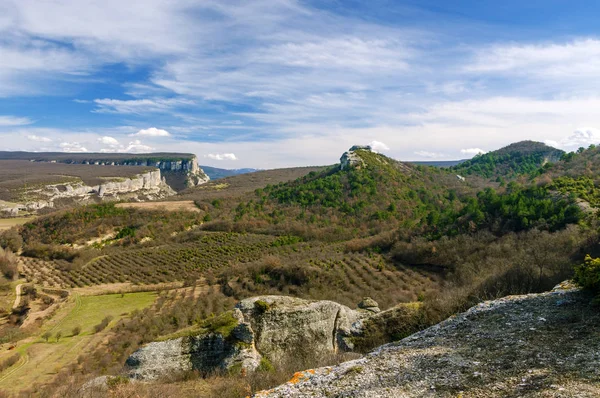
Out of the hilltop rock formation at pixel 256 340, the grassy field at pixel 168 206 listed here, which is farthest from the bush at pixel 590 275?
the grassy field at pixel 168 206

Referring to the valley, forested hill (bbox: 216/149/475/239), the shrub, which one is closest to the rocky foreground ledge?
the valley

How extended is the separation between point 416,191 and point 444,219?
3971cm

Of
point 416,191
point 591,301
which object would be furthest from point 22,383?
point 416,191

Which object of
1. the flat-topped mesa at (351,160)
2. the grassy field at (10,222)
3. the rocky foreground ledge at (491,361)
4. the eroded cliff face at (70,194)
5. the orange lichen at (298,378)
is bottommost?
the grassy field at (10,222)

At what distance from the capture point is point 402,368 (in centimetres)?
861

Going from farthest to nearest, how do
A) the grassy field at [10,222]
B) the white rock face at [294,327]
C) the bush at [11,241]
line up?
the grassy field at [10,222] < the bush at [11,241] < the white rock face at [294,327]

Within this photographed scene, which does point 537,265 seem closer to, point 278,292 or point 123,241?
point 278,292

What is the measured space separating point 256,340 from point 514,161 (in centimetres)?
15748

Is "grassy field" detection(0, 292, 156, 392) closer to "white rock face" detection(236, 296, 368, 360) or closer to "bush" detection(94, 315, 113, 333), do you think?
"bush" detection(94, 315, 113, 333)

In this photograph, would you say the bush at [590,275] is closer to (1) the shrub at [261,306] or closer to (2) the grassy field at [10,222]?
(1) the shrub at [261,306]

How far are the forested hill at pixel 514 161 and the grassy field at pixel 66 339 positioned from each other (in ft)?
431

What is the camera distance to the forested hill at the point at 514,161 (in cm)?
13205

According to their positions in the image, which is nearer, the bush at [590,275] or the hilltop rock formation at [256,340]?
the bush at [590,275]

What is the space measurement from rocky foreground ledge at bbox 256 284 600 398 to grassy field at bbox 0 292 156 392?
28004 mm
